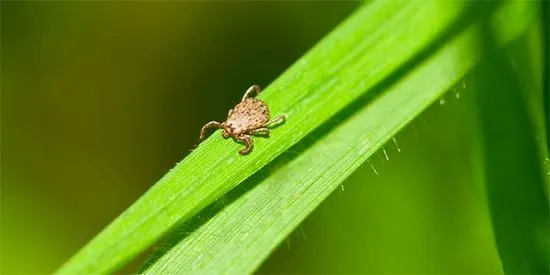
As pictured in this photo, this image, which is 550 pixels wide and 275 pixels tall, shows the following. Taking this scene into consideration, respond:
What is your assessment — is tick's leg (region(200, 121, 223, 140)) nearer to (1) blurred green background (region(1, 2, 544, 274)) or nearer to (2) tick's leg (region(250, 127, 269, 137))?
(2) tick's leg (region(250, 127, 269, 137))

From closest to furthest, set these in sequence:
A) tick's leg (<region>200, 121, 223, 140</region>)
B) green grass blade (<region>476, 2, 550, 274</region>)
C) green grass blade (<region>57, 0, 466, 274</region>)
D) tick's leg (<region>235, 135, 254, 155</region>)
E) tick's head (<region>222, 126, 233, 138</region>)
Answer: green grass blade (<region>476, 2, 550, 274</region>), green grass blade (<region>57, 0, 466, 274</region>), tick's leg (<region>235, 135, 254, 155</region>), tick's head (<region>222, 126, 233, 138</region>), tick's leg (<region>200, 121, 223, 140</region>)

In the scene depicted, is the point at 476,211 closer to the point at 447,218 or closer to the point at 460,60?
the point at 447,218

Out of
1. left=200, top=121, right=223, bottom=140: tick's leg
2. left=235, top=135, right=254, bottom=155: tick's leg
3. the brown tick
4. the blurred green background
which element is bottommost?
left=235, top=135, right=254, bottom=155: tick's leg

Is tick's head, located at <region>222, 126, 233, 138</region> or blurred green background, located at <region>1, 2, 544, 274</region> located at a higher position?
blurred green background, located at <region>1, 2, 544, 274</region>

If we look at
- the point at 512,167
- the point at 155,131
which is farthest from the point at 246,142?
the point at 155,131

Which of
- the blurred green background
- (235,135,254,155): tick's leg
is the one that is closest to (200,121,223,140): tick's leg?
(235,135,254,155): tick's leg

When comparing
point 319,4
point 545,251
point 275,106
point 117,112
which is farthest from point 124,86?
point 545,251

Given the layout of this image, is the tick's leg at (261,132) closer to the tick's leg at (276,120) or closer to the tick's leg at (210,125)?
the tick's leg at (276,120)
